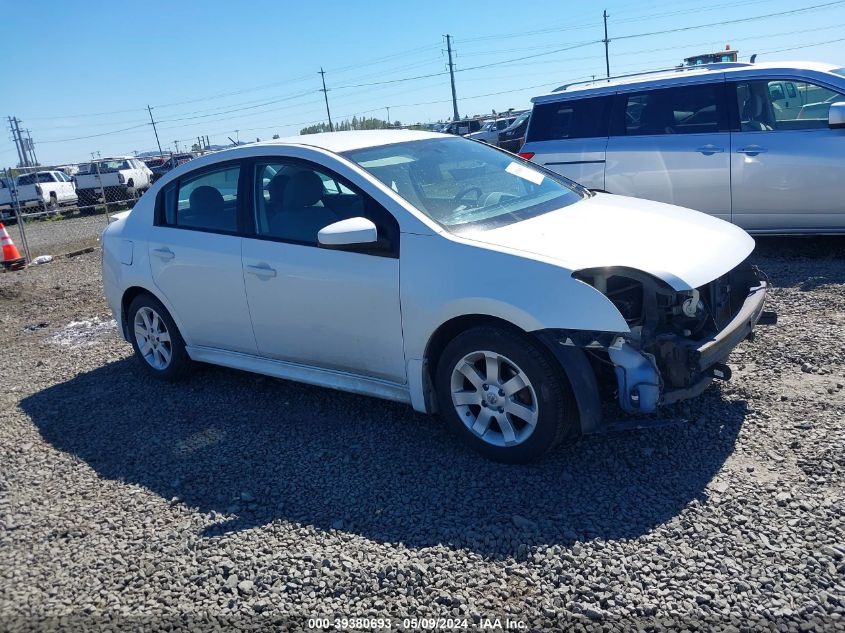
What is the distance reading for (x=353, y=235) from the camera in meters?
4.15

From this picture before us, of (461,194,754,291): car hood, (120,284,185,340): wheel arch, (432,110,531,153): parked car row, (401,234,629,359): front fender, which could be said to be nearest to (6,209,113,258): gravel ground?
(432,110,531,153): parked car row

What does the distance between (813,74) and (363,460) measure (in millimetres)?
5888

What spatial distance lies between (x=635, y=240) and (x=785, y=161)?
4225mm

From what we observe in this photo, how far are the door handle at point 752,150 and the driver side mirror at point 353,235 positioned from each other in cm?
484

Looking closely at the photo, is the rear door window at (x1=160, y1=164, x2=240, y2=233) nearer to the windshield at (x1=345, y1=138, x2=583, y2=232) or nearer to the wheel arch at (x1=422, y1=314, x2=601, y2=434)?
the windshield at (x1=345, y1=138, x2=583, y2=232)

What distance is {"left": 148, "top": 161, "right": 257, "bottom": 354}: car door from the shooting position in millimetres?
5094

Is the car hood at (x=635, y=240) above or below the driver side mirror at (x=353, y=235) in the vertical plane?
below

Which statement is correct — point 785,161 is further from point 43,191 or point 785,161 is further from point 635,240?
point 43,191

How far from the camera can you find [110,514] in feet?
13.2

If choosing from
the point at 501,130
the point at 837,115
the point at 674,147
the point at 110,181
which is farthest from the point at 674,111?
the point at 110,181

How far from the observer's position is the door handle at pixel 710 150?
7550 millimetres

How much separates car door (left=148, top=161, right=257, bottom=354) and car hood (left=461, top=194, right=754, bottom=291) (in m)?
1.86

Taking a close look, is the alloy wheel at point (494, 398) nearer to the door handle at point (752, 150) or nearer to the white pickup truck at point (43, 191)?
the door handle at point (752, 150)

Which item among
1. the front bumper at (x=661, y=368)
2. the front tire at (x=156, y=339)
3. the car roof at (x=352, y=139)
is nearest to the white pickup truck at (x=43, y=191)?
the front tire at (x=156, y=339)
